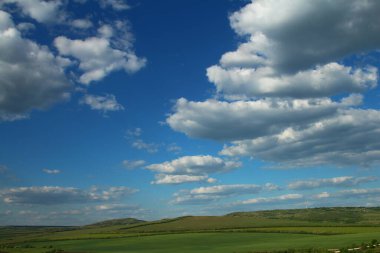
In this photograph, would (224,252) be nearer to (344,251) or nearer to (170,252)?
(170,252)

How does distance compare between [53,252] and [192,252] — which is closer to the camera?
[192,252]

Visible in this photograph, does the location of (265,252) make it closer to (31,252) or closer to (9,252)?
(31,252)

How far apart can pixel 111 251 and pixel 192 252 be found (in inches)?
942

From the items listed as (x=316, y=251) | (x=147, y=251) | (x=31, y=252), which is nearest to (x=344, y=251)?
(x=316, y=251)

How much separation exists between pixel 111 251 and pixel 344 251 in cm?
5745

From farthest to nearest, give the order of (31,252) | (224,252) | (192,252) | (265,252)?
(31,252) → (192,252) → (224,252) → (265,252)

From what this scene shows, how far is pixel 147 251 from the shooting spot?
9688cm

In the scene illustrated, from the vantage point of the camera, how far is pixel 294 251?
69.8 meters

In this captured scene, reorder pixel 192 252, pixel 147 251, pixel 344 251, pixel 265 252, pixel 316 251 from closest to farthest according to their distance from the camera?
1. pixel 344 251
2. pixel 316 251
3. pixel 265 252
4. pixel 192 252
5. pixel 147 251

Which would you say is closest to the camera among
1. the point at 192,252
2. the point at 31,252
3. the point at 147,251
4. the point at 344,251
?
the point at 344,251

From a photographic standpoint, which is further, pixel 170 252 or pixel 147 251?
pixel 147 251

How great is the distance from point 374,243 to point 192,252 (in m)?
34.3

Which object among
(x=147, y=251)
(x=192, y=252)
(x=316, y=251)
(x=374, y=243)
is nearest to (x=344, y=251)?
(x=316, y=251)

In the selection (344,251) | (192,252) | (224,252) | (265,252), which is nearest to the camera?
(344,251)
